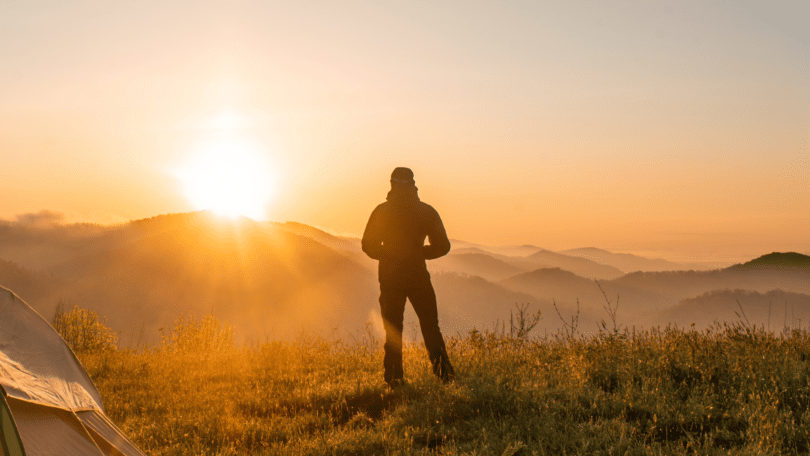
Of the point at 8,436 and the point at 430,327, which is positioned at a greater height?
the point at 430,327

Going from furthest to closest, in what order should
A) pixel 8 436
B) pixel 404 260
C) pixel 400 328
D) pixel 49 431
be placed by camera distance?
pixel 400 328 < pixel 404 260 < pixel 49 431 < pixel 8 436

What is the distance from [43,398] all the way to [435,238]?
15.6ft

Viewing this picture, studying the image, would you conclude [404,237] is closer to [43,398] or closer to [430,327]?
[430,327]

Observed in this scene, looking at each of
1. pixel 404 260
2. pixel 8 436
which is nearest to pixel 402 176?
pixel 404 260

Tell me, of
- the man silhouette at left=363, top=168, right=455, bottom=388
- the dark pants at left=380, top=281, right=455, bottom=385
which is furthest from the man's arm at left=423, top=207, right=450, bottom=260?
the dark pants at left=380, top=281, right=455, bottom=385

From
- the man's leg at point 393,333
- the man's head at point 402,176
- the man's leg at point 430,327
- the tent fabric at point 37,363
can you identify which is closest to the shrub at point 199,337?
the man's leg at point 393,333

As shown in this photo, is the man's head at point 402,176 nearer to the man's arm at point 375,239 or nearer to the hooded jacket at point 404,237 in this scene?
the hooded jacket at point 404,237

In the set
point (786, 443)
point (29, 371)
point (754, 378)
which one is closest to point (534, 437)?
point (786, 443)

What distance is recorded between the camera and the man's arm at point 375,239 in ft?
23.2

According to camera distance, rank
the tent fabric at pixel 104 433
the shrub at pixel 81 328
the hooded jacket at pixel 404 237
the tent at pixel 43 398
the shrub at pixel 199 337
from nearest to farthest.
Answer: the tent at pixel 43 398 → the tent fabric at pixel 104 433 → the hooded jacket at pixel 404 237 → the shrub at pixel 199 337 → the shrub at pixel 81 328

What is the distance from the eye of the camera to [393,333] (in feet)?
22.8

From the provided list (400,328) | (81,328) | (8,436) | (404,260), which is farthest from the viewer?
(81,328)

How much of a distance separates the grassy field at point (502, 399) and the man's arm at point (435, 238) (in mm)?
1723

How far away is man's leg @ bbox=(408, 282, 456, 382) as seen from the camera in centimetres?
694
